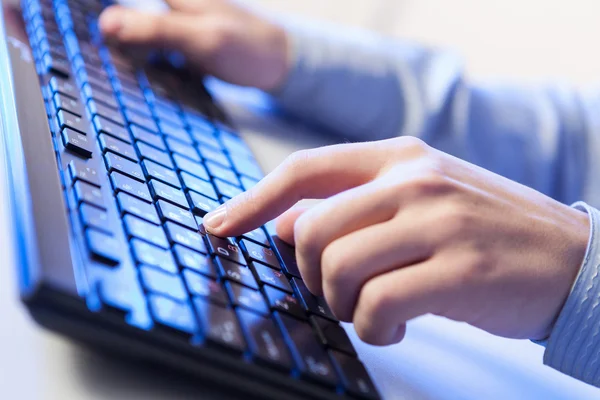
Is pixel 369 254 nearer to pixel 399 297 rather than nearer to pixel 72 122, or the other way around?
pixel 399 297

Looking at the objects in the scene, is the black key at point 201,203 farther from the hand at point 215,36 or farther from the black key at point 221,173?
the hand at point 215,36

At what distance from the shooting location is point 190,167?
0.40 metres

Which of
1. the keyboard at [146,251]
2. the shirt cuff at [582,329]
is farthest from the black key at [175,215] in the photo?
the shirt cuff at [582,329]

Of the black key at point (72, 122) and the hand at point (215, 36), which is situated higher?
the hand at point (215, 36)

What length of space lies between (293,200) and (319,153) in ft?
0.09

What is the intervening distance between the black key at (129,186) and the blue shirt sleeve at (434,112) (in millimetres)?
301

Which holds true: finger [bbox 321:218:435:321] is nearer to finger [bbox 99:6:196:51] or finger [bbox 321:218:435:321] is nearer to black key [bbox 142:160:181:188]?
black key [bbox 142:160:181:188]

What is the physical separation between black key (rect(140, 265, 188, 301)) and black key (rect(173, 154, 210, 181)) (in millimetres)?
128

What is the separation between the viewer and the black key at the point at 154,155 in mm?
Answer: 373

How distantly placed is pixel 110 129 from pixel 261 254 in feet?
0.38

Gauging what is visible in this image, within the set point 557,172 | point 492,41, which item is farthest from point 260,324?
point 492,41

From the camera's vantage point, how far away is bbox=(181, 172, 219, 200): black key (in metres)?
0.37

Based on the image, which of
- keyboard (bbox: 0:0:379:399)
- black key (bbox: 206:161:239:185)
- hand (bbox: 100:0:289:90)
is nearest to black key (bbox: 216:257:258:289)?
keyboard (bbox: 0:0:379:399)

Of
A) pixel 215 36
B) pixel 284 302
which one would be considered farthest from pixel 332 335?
pixel 215 36
